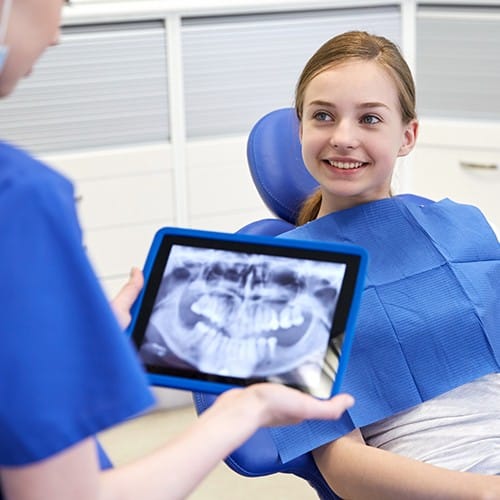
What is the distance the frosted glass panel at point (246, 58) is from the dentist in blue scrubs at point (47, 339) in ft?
6.65

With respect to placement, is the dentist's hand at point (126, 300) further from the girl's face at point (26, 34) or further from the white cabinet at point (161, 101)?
the white cabinet at point (161, 101)

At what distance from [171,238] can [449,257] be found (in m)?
0.51

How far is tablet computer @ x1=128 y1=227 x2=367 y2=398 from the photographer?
1092 millimetres

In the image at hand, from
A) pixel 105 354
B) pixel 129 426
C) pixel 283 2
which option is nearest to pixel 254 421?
pixel 105 354

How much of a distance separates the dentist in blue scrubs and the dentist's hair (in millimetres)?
791

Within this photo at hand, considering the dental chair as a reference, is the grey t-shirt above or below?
below

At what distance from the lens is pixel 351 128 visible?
1534 mm

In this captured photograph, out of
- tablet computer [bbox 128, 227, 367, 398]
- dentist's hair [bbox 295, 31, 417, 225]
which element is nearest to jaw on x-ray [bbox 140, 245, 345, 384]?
tablet computer [bbox 128, 227, 367, 398]

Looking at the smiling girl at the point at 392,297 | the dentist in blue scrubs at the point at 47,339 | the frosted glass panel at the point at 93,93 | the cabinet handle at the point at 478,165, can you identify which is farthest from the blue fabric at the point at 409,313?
the cabinet handle at the point at 478,165

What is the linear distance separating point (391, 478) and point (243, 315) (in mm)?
371

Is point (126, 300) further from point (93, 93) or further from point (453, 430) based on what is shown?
point (93, 93)

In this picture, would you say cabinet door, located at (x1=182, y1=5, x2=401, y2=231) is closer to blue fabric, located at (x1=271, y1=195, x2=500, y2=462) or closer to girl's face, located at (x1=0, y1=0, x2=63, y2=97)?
blue fabric, located at (x1=271, y1=195, x2=500, y2=462)

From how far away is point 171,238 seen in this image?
1218mm

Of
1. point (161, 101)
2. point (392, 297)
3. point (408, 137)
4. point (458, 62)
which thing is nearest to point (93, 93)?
point (161, 101)
